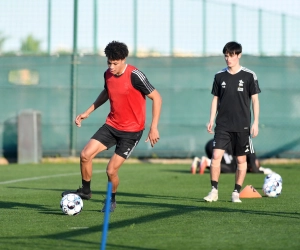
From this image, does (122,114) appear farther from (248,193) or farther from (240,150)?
(248,193)

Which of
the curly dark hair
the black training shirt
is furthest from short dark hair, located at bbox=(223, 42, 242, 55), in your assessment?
the black training shirt

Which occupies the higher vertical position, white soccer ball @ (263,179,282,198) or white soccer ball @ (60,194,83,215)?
white soccer ball @ (60,194,83,215)

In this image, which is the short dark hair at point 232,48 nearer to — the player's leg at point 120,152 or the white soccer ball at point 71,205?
the player's leg at point 120,152

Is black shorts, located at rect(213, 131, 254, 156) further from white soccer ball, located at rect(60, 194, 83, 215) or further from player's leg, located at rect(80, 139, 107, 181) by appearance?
white soccer ball, located at rect(60, 194, 83, 215)

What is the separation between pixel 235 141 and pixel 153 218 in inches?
106

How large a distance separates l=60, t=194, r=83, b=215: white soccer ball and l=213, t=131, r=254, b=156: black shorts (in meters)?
2.58

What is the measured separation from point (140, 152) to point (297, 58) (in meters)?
4.98

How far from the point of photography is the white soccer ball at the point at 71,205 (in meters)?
9.80

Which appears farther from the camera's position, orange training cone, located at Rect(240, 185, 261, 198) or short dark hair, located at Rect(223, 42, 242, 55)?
orange training cone, located at Rect(240, 185, 261, 198)

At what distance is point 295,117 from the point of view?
2266cm

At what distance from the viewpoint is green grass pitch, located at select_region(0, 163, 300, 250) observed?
7.61m

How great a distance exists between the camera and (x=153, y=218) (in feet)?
31.1

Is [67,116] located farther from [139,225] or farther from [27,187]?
[139,225]

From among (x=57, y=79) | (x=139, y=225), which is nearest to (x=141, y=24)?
(x=57, y=79)
